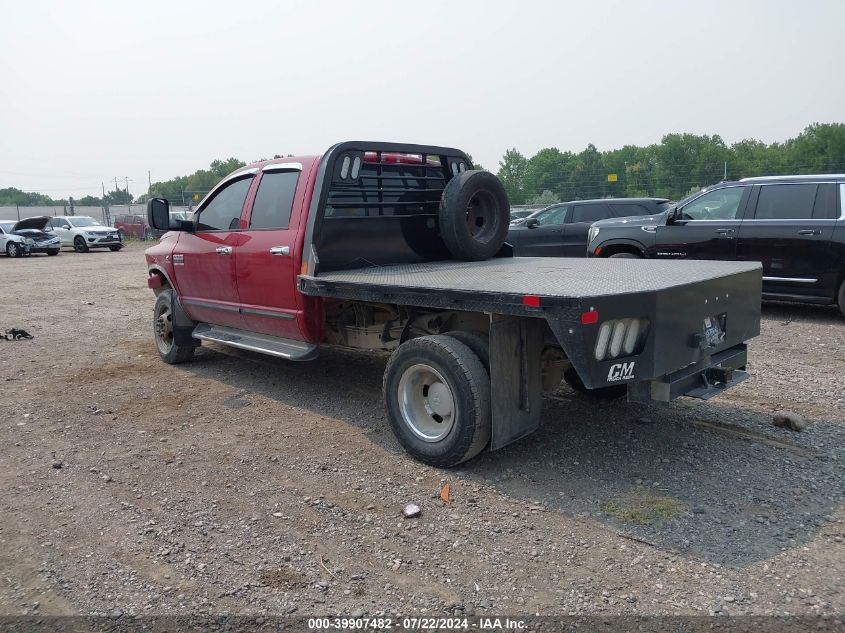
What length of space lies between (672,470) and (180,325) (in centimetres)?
513

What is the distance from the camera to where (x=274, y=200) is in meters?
5.91

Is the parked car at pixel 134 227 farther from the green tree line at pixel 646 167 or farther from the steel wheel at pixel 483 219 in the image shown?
the steel wheel at pixel 483 219

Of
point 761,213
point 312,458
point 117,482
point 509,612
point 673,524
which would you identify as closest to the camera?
point 509,612

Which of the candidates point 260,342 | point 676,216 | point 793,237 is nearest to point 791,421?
point 260,342

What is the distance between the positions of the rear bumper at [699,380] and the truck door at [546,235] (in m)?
9.57

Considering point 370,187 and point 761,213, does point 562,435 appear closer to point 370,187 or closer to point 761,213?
point 370,187

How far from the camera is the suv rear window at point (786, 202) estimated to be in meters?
8.81

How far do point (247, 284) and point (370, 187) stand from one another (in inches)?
54.1

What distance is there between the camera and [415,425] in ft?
14.8

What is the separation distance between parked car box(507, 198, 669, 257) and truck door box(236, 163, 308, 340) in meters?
8.58

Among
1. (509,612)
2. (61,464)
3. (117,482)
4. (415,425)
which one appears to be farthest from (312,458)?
(509,612)

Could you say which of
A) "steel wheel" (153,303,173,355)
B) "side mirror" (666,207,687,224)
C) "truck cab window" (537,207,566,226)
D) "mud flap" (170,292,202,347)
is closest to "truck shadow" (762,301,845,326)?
"side mirror" (666,207,687,224)

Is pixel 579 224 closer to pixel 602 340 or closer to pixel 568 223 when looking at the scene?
pixel 568 223

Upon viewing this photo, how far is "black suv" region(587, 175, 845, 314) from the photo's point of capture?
28.1 feet
